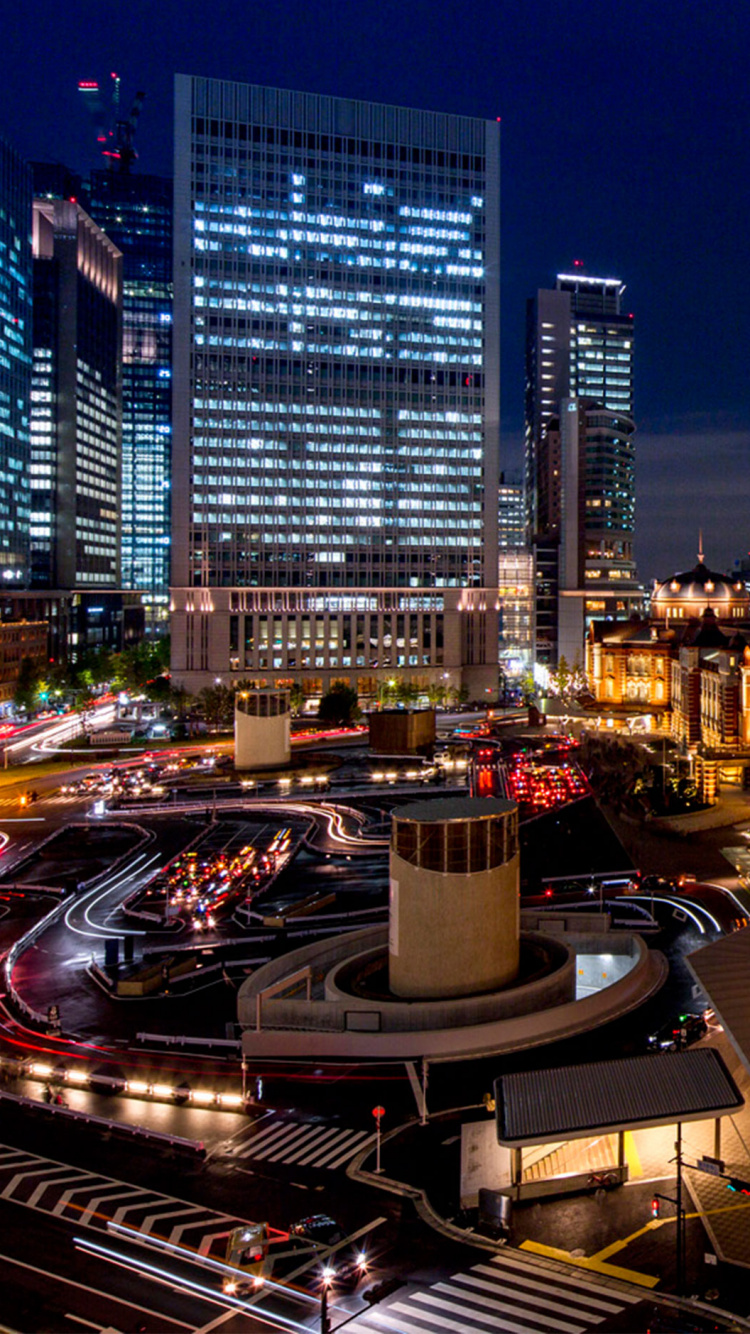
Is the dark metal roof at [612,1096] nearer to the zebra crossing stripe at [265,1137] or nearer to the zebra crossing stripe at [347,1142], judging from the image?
the zebra crossing stripe at [347,1142]

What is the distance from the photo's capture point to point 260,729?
112312mm

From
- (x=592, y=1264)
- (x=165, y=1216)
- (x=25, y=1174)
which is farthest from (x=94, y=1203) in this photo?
(x=592, y=1264)

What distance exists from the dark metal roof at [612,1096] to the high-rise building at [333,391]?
480 feet

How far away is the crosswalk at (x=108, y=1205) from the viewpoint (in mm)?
29125

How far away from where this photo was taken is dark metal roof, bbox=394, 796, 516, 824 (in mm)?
43531

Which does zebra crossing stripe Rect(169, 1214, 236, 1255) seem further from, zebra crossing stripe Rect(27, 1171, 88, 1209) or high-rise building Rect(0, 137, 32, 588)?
high-rise building Rect(0, 137, 32, 588)

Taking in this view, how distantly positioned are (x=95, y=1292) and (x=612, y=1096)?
15089 mm

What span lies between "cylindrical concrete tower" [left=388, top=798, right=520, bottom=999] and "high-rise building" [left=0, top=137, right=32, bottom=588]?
16120 cm

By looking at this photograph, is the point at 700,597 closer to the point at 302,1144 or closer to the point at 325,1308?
the point at 302,1144

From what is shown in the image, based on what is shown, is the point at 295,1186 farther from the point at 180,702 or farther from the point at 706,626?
the point at 180,702

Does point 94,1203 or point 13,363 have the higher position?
point 13,363

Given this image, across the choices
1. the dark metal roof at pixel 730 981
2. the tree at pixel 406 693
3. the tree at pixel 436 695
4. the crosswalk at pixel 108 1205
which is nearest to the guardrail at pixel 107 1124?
the crosswalk at pixel 108 1205

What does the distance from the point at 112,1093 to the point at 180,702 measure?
124 meters

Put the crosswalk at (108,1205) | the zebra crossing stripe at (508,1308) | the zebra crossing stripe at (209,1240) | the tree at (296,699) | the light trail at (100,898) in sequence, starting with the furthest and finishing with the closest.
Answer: the tree at (296,699) → the light trail at (100,898) → the crosswalk at (108,1205) → the zebra crossing stripe at (209,1240) → the zebra crossing stripe at (508,1308)
